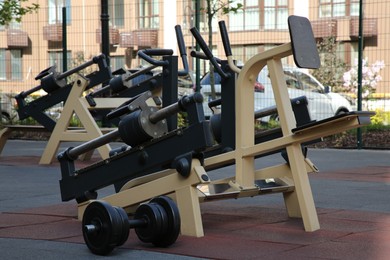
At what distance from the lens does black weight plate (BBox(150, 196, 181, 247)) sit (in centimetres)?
556

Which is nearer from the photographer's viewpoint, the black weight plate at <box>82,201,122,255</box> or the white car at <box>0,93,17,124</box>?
the black weight plate at <box>82,201,122,255</box>

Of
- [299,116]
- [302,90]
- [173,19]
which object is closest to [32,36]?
[173,19]

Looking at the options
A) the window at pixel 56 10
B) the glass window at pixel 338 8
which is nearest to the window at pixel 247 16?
the glass window at pixel 338 8

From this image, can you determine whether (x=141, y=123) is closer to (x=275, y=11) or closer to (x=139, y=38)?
(x=275, y=11)

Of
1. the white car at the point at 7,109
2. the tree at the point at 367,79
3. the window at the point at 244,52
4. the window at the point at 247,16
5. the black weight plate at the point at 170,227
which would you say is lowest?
the white car at the point at 7,109

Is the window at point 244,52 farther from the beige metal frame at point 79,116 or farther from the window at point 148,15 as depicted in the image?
the window at point 148,15

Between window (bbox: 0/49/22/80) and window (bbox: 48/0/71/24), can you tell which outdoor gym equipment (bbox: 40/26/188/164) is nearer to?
window (bbox: 0/49/22/80)

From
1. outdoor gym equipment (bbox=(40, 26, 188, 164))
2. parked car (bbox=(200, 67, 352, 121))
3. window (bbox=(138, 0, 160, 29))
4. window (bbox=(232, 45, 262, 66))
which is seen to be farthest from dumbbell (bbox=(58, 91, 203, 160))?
window (bbox=(138, 0, 160, 29))

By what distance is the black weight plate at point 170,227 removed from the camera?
556 cm

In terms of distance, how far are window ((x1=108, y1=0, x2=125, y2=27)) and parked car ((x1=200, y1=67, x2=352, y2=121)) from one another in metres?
17.2

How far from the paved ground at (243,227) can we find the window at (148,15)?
28.1 meters

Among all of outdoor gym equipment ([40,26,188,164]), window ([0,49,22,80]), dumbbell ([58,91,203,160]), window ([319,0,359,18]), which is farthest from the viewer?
window ([319,0,359,18])

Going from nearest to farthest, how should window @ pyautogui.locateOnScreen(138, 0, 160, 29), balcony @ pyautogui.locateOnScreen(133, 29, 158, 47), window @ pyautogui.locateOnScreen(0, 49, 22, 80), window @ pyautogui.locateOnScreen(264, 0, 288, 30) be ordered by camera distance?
window @ pyautogui.locateOnScreen(0, 49, 22, 80) < window @ pyautogui.locateOnScreen(264, 0, 288, 30) < window @ pyautogui.locateOnScreen(138, 0, 160, 29) < balcony @ pyautogui.locateOnScreen(133, 29, 158, 47)

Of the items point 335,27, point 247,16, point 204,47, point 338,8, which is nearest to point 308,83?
point 204,47
